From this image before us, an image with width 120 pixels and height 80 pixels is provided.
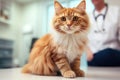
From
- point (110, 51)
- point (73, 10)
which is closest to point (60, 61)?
point (73, 10)

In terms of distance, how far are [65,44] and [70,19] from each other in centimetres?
9

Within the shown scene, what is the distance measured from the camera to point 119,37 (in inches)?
51.6

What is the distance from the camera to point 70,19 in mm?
564

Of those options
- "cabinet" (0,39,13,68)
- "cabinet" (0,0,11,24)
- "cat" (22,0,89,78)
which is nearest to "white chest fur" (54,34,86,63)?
"cat" (22,0,89,78)

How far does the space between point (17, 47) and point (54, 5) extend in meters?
2.19

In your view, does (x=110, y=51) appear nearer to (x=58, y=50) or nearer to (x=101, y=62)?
(x=101, y=62)

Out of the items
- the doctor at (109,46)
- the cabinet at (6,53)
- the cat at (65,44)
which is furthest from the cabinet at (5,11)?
the cat at (65,44)

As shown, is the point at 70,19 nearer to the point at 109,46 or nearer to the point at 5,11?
the point at 109,46

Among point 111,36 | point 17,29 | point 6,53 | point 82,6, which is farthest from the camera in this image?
point 17,29

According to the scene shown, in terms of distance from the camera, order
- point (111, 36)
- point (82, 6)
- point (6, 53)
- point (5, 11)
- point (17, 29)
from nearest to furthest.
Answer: point (82, 6) < point (111, 36) < point (6, 53) < point (5, 11) < point (17, 29)

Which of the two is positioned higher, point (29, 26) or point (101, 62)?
point (29, 26)

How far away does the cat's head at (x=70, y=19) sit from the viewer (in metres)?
0.56

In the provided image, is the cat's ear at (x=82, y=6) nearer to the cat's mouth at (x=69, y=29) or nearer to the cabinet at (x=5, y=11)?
the cat's mouth at (x=69, y=29)

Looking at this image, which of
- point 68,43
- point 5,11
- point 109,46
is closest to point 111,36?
point 109,46
